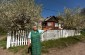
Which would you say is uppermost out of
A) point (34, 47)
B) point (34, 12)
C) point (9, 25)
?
point (34, 12)

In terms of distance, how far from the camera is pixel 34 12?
577 inches

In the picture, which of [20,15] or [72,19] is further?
[72,19]

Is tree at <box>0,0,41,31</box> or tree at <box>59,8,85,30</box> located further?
tree at <box>59,8,85,30</box>

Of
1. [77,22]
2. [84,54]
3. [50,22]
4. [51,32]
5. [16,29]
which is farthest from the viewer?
[50,22]

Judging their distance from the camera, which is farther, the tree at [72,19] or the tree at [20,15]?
the tree at [72,19]

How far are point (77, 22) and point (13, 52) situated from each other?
664 inches

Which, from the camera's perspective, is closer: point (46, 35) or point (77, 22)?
point (46, 35)

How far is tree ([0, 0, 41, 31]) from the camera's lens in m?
14.1

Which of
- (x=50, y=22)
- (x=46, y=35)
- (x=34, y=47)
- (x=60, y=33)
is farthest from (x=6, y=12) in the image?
(x=50, y=22)

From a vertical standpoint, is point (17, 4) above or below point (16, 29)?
above

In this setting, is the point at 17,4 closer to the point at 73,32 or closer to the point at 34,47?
the point at 34,47

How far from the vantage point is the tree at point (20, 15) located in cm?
1412

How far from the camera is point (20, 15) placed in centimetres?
1411

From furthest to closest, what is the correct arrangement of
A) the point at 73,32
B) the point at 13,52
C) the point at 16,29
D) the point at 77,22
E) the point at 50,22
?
the point at 50,22 → the point at 77,22 → the point at 73,32 → the point at 16,29 → the point at 13,52
